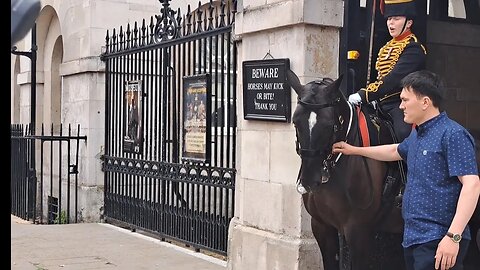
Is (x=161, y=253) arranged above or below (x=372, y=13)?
below

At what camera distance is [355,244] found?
5.14 metres

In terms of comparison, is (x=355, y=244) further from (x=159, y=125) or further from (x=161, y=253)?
(x=159, y=125)

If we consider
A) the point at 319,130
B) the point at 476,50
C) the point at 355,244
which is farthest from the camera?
the point at 476,50

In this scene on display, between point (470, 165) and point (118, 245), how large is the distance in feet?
22.0

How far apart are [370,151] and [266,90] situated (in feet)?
7.39

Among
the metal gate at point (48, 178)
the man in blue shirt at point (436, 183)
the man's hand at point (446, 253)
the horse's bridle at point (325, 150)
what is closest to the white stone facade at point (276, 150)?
the horse's bridle at point (325, 150)

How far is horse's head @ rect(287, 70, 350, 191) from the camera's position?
4.75 m

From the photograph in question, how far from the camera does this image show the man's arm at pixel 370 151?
4777mm

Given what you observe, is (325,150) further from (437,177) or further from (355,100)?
(437,177)

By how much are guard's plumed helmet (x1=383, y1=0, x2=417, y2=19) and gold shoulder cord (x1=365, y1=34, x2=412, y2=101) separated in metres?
0.18

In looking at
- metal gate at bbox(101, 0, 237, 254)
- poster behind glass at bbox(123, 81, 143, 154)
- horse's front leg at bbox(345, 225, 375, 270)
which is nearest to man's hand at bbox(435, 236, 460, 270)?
horse's front leg at bbox(345, 225, 375, 270)

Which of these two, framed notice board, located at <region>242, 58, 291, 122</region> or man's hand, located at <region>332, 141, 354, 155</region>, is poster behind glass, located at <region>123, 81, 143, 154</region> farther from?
man's hand, located at <region>332, 141, 354, 155</region>

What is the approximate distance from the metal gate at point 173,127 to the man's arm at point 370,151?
12.0 ft

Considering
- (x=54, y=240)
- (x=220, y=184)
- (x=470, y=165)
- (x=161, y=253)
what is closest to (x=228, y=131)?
(x=220, y=184)
